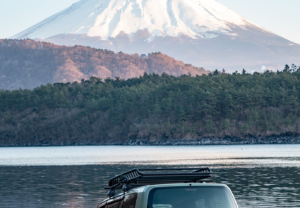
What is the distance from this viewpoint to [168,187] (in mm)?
7383

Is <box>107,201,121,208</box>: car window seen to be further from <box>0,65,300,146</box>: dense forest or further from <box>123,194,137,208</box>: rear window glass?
<box>0,65,300,146</box>: dense forest

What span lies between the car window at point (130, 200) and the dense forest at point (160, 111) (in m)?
139

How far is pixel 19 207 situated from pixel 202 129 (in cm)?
13267

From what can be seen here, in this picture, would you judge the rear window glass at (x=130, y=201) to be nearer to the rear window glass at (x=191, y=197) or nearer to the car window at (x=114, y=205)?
the rear window glass at (x=191, y=197)

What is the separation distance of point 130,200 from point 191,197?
91 cm

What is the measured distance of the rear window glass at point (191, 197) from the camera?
736cm

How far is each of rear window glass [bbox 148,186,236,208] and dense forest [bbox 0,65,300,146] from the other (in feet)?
455

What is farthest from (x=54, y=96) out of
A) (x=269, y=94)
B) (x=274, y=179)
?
(x=274, y=179)

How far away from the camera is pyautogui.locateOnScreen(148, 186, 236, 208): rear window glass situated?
7.36 meters

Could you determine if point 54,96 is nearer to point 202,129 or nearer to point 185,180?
point 202,129

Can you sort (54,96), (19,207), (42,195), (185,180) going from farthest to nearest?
(54,96)
(42,195)
(19,207)
(185,180)

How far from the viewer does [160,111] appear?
16438 cm

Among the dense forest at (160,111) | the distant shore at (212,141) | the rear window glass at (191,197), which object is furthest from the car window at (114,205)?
the dense forest at (160,111)

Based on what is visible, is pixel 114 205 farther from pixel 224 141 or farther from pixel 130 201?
pixel 224 141
